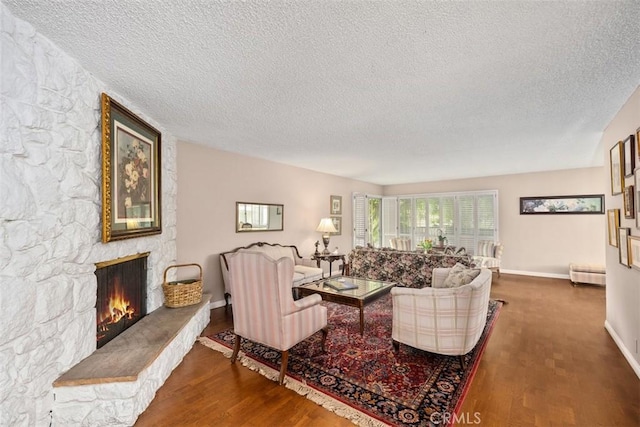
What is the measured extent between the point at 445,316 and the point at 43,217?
9.91ft

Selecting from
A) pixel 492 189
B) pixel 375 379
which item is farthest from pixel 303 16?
pixel 492 189

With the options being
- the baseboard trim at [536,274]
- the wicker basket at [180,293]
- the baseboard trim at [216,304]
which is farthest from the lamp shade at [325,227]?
the baseboard trim at [536,274]

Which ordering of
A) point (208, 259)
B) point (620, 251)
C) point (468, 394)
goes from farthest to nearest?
point (208, 259), point (620, 251), point (468, 394)

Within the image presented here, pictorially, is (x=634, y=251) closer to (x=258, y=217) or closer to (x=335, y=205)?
(x=258, y=217)

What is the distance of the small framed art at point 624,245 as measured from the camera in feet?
8.11

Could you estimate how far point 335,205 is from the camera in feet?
22.2

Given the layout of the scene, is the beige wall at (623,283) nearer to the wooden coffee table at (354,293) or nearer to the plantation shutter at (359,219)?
the wooden coffee table at (354,293)

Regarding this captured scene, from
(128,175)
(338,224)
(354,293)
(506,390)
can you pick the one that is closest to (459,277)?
(506,390)

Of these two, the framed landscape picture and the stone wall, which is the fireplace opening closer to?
the stone wall

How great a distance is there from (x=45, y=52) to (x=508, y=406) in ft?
12.7

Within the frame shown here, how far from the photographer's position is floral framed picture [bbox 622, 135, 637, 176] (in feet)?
7.64

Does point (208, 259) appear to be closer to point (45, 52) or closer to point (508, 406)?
point (45, 52)

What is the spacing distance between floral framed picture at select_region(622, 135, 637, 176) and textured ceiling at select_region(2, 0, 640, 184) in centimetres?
40

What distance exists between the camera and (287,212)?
5449 mm
